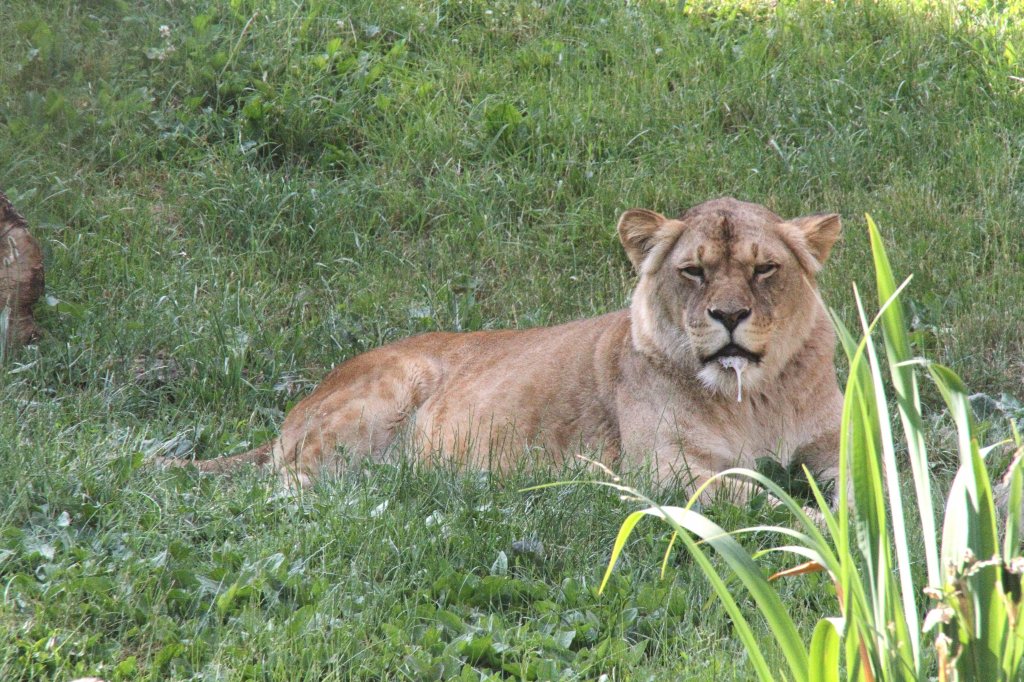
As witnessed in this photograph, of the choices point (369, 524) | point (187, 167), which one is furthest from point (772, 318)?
point (187, 167)

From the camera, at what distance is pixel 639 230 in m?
5.67

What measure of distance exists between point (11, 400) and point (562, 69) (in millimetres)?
5103

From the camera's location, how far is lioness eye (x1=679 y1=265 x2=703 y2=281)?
534 cm

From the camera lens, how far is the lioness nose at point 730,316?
16.8 feet

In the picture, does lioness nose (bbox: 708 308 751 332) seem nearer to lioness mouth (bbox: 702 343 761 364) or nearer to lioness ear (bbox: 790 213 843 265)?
lioness mouth (bbox: 702 343 761 364)

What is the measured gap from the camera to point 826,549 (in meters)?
2.54

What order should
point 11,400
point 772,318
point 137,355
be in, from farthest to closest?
point 137,355, point 11,400, point 772,318

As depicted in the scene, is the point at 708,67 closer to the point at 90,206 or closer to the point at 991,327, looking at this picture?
the point at 991,327

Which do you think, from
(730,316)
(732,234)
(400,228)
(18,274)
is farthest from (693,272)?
(18,274)

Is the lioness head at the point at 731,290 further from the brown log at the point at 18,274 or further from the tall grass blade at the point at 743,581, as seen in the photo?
the brown log at the point at 18,274

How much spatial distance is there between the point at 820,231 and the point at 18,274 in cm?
404

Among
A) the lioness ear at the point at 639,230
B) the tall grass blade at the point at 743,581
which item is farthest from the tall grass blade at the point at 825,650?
the lioness ear at the point at 639,230

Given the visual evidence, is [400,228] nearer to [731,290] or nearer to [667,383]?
[667,383]

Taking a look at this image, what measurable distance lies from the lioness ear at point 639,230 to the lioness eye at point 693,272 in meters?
0.30
